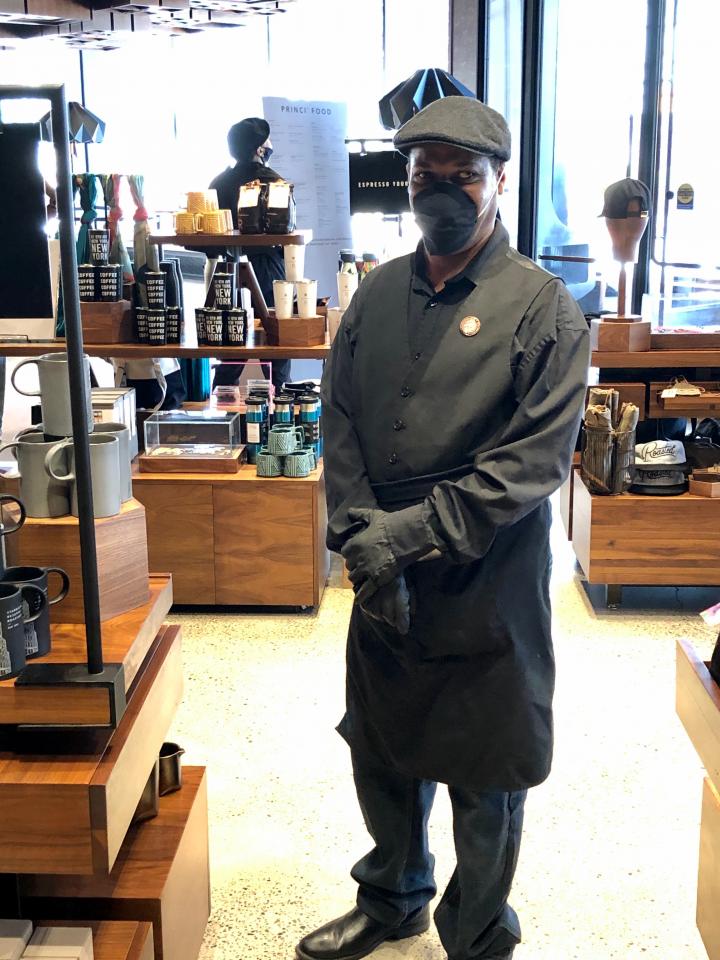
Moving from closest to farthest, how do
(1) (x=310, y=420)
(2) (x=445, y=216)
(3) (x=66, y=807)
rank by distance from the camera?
(3) (x=66, y=807)
(2) (x=445, y=216)
(1) (x=310, y=420)

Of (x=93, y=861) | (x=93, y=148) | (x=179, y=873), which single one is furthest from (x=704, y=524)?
(x=93, y=148)

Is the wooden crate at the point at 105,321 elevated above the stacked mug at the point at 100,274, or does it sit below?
below

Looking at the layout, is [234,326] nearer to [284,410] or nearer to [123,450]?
[284,410]

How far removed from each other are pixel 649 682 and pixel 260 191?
236 centimetres

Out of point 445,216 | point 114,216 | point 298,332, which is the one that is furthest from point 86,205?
point 445,216

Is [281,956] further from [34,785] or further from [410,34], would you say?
[410,34]

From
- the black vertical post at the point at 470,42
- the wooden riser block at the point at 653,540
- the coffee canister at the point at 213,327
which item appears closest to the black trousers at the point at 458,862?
the wooden riser block at the point at 653,540

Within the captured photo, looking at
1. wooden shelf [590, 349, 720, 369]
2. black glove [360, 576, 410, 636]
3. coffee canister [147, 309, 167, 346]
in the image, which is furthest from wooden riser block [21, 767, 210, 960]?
wooden shelf [590, 349, 720, 369]

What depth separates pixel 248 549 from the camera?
4.16 metres

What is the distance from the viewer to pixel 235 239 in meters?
4.12

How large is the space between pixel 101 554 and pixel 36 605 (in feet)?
0.47

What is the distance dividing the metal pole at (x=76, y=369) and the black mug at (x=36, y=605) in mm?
131

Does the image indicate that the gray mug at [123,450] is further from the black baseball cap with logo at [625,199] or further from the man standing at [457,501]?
the black baseball cap with logo at [625,199]

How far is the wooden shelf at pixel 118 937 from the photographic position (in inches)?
70.0
